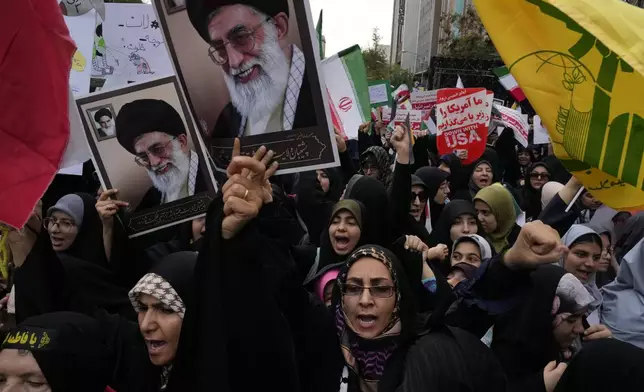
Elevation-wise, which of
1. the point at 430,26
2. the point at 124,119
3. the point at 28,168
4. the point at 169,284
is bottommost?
the point at 169,284

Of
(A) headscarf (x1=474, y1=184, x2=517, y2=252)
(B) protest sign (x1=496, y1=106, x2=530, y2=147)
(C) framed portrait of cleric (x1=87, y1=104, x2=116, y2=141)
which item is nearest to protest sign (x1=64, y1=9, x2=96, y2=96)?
(C) framed portrait of cleric (x1=87, y1=104, x2=116, y2=141)

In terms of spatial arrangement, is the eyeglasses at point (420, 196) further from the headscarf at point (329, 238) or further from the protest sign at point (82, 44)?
the protest sign at point (82, 44)

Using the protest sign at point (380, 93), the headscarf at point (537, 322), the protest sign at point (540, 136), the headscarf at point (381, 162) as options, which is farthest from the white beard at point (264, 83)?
the protest sign at point (380, 93)

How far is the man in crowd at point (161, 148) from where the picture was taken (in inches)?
91.8

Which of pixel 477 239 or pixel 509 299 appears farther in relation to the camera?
pixel 477 239

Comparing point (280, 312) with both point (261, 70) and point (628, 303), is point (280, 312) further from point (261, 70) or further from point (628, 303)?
point (628, 303)

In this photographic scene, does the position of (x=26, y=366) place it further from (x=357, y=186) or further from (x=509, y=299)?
(x=357, y=186)

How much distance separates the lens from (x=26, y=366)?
1.91 metres

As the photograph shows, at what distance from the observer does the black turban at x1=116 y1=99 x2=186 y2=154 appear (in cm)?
234

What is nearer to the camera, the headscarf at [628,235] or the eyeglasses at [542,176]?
the headscarf at [628,235]

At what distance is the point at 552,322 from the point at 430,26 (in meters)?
64.4

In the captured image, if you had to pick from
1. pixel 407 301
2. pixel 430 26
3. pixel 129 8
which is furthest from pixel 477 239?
pixel 430 26

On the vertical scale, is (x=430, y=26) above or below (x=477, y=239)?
above

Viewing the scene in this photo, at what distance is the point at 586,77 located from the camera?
2.18 m
